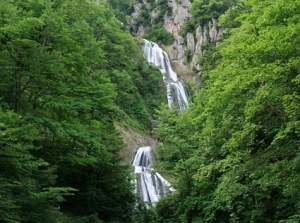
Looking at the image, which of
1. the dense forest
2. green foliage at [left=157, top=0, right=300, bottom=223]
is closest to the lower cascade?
the dense forest

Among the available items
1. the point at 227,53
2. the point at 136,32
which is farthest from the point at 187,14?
the point at 227,53

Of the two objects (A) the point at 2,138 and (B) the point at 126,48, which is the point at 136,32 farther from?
(A) the point at 2,138

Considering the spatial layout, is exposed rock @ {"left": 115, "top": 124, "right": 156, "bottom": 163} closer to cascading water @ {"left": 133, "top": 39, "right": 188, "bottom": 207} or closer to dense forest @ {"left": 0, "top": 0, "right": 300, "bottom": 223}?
cascading water @ {"left": 133, "top": 39, "right": 188, "bottom": 207}

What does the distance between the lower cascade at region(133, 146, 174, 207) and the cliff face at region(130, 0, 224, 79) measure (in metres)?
23.1

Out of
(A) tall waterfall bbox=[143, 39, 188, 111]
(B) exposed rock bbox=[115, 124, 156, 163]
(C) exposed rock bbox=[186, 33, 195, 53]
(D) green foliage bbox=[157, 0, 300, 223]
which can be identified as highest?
(C) exposed rock bbox=[186, 33, 195, 53]

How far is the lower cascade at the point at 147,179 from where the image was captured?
24750 mm

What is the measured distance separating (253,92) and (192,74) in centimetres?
4654

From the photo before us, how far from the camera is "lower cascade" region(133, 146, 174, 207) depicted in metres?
Answer: 24.8

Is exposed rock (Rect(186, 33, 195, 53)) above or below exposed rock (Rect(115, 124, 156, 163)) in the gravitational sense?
above

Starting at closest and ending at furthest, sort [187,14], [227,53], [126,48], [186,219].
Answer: [227,53]
[186,219]
[126,48]
[187,14]

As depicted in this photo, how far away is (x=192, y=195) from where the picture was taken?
44.2 feet

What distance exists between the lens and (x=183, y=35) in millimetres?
60125

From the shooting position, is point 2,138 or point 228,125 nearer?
point 2,138

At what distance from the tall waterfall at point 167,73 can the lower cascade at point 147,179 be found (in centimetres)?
1341
